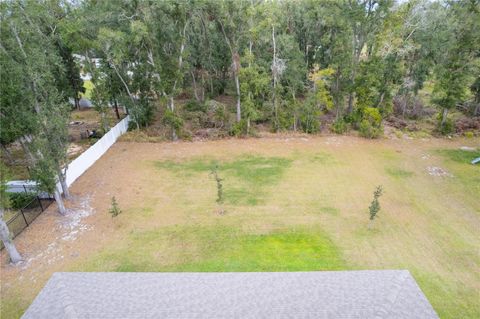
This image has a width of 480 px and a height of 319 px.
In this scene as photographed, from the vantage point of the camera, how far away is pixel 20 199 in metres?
15.2

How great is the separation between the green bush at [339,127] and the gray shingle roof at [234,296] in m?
15.7

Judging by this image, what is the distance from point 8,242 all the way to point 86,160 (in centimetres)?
801

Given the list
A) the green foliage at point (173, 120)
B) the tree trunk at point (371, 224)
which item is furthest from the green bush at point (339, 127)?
the green foliage at point (173, 120)

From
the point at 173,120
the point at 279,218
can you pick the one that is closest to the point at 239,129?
the point at 173,120

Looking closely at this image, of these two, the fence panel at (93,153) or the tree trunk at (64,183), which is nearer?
the tree trunk at (64,183)

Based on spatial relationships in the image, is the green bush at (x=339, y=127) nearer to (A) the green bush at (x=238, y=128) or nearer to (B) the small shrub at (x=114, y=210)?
(A) the green bush at (x=238, y=128)

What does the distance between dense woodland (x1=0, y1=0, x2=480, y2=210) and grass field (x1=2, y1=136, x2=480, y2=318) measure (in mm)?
3828

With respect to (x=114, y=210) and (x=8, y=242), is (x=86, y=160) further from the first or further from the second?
(x=8, y=242)

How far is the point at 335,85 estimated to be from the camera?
24.4 meters

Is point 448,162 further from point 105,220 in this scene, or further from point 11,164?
point 11,164

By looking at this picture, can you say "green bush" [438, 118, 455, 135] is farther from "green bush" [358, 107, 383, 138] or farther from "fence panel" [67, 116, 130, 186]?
"fence panel" [67, 116, 130, 186]

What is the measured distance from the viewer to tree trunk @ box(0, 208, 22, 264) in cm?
1092

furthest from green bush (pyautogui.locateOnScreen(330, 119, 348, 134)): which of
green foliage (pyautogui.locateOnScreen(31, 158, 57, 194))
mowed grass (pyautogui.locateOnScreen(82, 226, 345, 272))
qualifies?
green foliage (pyautogui.locateOnScreen(31, 158, 57, 194))

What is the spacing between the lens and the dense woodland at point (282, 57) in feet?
66.1
